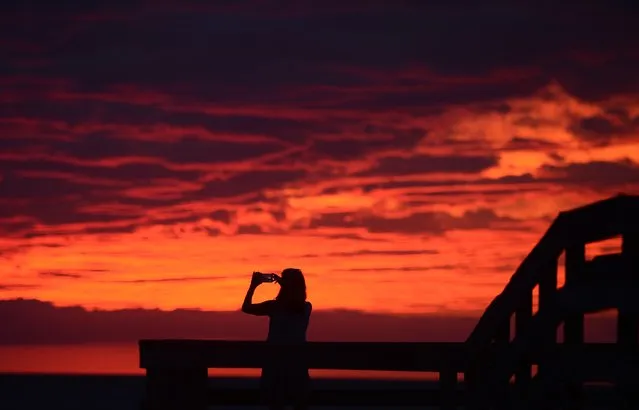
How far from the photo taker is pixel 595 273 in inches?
323

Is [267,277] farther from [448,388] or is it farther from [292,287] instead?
[448,388]

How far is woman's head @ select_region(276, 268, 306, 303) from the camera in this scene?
11828mm

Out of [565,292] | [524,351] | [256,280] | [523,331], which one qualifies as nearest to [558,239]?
[565,292]

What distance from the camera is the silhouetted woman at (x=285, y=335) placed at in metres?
10.4

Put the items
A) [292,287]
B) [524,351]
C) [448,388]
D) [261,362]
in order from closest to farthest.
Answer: [524,351]
[448,388]
[261,362]
[292,287]

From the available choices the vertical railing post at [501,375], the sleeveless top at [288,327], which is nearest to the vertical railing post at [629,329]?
the vertical railing post at [501,375]

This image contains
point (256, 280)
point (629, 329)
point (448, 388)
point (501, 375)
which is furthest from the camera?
point (256, 280)

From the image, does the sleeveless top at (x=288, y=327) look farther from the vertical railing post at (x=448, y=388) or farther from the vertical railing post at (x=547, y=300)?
the vertical railing post at (x=547, y=300)

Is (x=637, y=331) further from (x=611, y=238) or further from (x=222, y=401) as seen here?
(x=222, y=401)

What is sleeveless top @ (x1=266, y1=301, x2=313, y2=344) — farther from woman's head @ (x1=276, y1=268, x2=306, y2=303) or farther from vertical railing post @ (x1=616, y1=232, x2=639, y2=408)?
vertical railing post @ (x1=616, y1=232, x2=639, y2=408)

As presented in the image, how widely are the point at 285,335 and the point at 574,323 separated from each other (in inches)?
147

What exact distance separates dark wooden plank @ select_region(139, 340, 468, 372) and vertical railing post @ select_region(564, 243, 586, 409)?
1.42m

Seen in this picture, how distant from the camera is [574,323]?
28.2 feet

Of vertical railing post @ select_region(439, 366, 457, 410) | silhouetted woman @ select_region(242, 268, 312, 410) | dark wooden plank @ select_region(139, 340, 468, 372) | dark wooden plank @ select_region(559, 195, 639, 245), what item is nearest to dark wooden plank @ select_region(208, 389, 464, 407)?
silhouetted woman @ select_region(242, 268, 312, 410)
